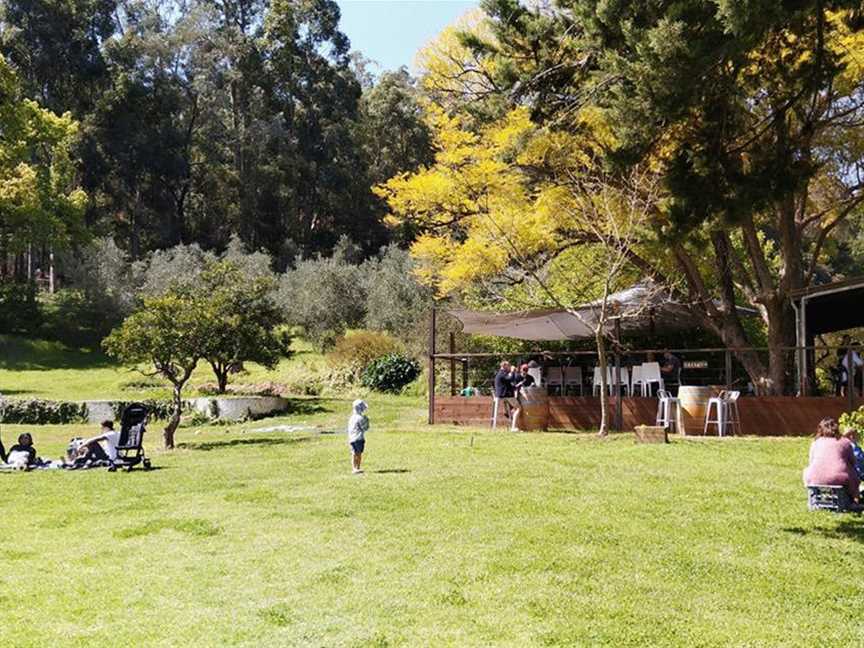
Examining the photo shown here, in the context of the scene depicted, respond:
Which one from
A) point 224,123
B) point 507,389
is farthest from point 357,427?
point 224,123

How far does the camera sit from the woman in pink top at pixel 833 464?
797cm

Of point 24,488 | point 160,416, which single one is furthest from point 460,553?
point 160,416

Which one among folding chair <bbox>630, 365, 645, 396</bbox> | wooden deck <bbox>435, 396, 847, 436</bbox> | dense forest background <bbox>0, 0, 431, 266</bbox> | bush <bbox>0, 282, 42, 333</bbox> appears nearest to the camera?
wooden deck <bbox>435, 396, 847, 436</bbox>

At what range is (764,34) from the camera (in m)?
7.38

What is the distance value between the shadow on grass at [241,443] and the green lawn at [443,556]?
4221 mm

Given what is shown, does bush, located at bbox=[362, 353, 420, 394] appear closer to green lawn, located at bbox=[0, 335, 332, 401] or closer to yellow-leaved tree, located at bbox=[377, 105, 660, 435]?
green lawn, located at bbox=[0, 335, 332, 401]

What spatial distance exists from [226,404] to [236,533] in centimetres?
1545

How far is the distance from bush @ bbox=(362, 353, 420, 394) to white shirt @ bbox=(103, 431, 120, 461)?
41.7 feet

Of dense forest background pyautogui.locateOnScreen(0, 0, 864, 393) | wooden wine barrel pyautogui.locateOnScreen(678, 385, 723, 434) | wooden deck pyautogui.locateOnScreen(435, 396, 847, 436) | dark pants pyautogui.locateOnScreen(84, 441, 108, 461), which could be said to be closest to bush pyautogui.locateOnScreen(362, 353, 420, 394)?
dense forest background pyautogui.locateOnScreen(0, 0, 864, 393)

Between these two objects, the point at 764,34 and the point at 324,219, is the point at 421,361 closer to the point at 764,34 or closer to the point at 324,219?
the point at 764,34

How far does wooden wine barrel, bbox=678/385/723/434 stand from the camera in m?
14.4

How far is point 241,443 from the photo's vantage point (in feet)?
54.7

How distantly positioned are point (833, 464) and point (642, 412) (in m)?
7.65

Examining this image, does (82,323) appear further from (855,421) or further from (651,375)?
(855,421)
